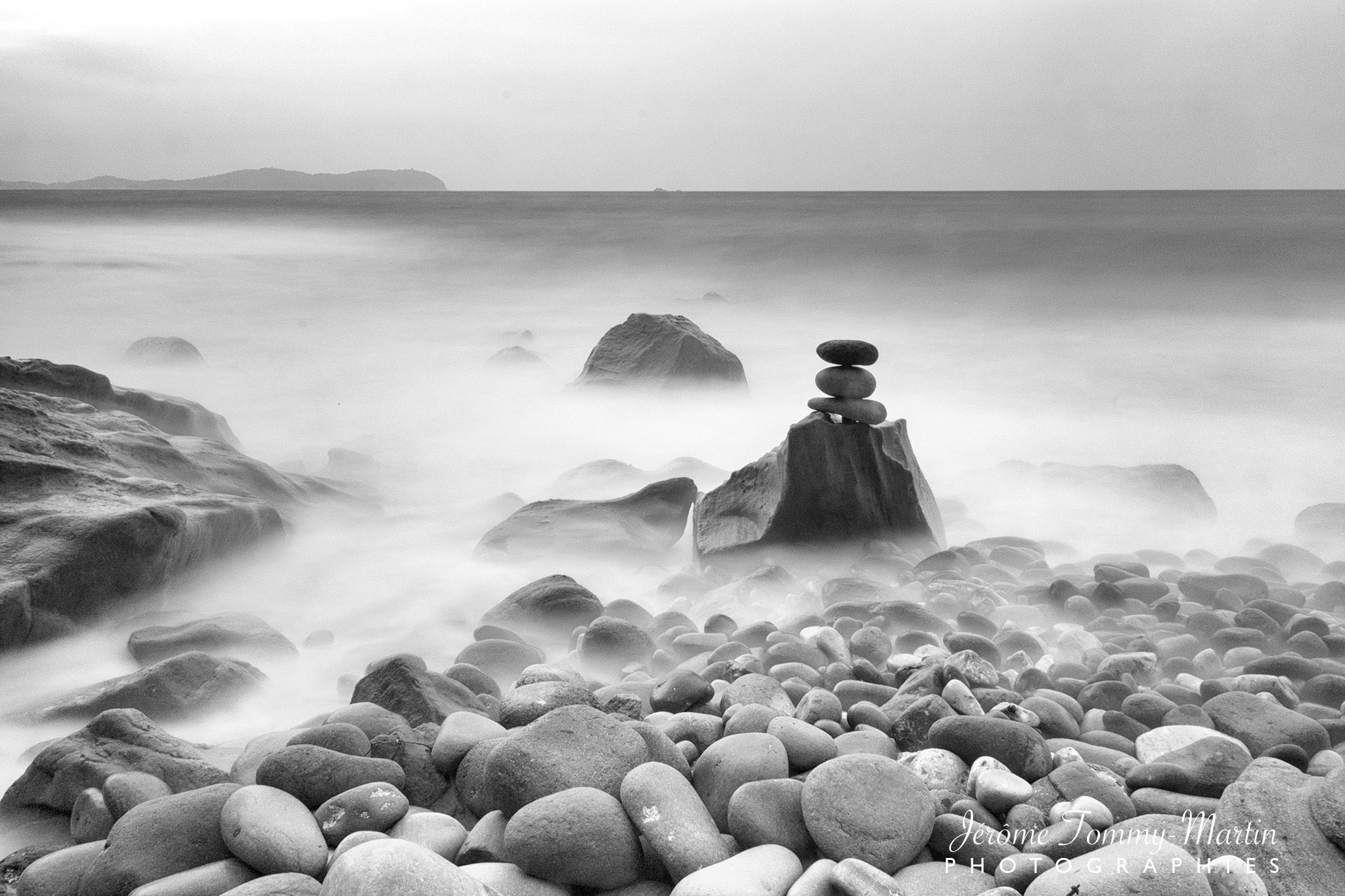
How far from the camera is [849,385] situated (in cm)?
467

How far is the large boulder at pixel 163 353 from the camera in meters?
9.49

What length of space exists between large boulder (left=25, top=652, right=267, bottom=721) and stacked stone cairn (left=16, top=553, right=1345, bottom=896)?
0.48 meters

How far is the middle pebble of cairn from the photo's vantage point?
4.63 metres

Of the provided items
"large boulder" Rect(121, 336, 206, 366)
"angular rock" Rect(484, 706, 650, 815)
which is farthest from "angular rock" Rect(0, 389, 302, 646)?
"large boulder" Rect(121, 336, 206, 366)

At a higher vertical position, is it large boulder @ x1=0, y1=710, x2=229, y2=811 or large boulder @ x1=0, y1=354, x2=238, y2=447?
large boulder @ x1=0, y1=354, x2=238, y2=447

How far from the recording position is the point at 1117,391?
32.4ft

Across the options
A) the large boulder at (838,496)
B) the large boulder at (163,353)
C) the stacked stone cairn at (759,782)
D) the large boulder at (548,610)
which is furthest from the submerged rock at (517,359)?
the stacked stone cairn at (759,782)

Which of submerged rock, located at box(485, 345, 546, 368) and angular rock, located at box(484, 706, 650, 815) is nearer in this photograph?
angular rock, located at box(484, 706, 650, 815)

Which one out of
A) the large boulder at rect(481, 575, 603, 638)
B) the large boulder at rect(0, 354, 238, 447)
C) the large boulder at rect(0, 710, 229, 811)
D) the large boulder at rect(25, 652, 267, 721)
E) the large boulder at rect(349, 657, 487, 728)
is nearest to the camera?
the large boulder at rect(0, 710, 229, 811)

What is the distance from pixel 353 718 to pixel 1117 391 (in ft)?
30.7

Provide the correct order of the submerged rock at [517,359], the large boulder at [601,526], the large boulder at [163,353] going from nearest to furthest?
1. the large boulder at [601,526]
2. the large boulder at [163,353]
3. the submerged rock at [517,359]

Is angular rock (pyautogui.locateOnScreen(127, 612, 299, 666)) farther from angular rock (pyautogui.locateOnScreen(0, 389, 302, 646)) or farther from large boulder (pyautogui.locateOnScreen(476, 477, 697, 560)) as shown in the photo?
large boulder (pyautogui.locateOnScreen(476, 477, 697, 560))

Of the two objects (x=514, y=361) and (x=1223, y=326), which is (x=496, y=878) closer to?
(x=514, y=361)

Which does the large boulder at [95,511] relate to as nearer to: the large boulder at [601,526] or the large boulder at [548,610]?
the large boulder at [601,526]
